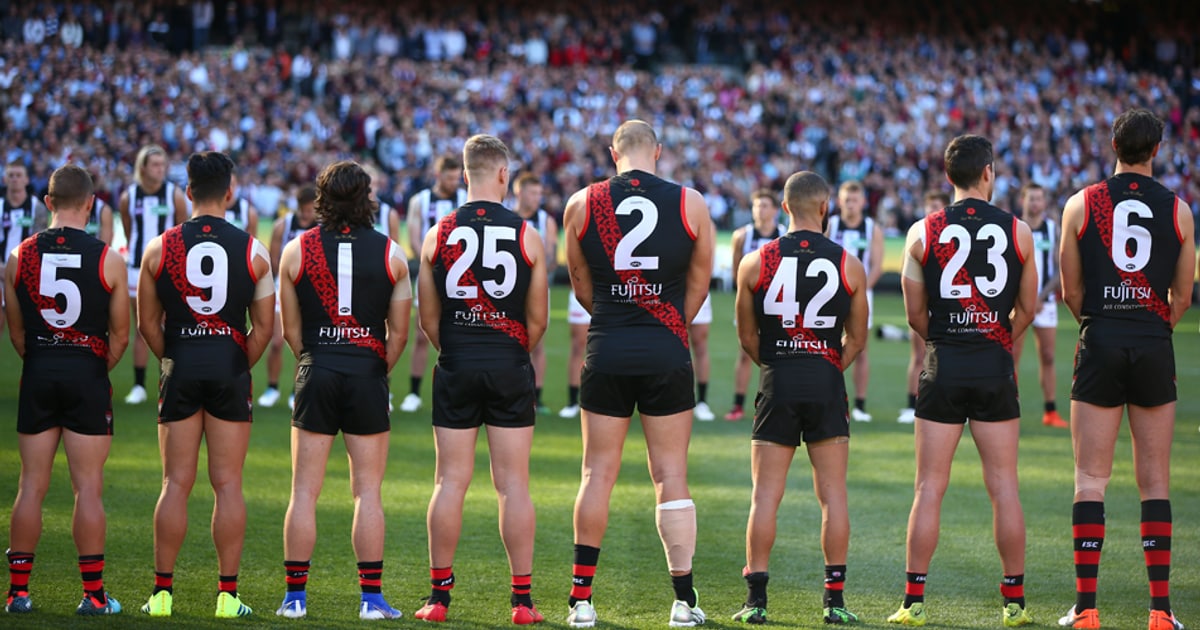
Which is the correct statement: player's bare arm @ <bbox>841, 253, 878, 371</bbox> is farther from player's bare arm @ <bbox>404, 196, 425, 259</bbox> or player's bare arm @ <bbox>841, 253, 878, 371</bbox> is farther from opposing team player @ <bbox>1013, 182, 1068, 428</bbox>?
opposing team player @ <bbox>1013, 182, 1068, 428</bbox>

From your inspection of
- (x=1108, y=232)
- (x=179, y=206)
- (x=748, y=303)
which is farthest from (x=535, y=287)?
(x=179, y=206)

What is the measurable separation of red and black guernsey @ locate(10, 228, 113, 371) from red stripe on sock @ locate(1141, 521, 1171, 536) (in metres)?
5.38

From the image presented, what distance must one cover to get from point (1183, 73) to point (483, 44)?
2077 cm

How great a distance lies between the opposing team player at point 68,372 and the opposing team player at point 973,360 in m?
4.05

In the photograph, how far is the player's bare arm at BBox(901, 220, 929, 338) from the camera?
647 centimetres

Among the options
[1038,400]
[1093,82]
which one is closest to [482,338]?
[1038,400]

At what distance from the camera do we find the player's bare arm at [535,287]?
635cm

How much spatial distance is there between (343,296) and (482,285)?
0.68 meters

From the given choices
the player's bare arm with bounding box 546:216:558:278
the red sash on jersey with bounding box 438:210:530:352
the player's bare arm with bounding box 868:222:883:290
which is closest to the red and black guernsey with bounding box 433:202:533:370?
the red sash on jersey with bounding box 438:210:530:352

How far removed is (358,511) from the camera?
6293 mm

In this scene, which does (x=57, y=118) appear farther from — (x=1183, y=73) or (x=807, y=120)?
(x=1183, y=73)

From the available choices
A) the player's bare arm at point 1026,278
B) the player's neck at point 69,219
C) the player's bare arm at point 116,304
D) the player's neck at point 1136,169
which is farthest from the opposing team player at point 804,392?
the player's neck at point 69,219

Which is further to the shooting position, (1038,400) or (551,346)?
(551,346)

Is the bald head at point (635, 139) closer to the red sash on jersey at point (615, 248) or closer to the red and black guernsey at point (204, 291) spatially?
the red sash on jersey at point (615, 248)
